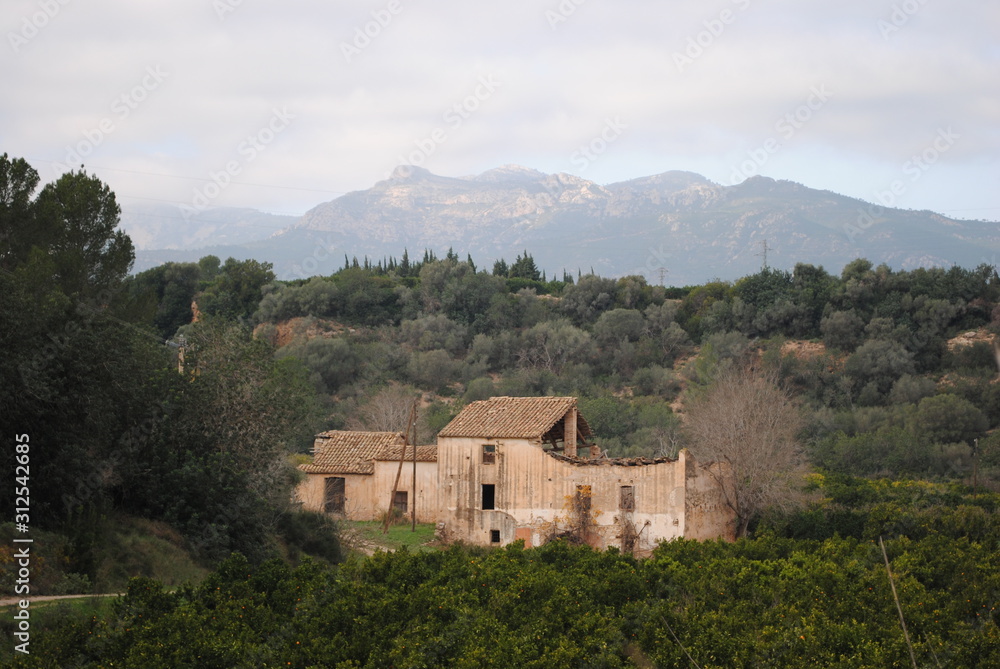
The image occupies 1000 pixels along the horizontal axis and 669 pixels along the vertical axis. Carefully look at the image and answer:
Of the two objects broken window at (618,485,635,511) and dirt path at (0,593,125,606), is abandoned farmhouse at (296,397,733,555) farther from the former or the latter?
dirt path at (0,593,125,606)

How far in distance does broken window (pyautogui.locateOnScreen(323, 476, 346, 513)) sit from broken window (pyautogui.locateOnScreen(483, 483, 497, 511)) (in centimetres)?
631

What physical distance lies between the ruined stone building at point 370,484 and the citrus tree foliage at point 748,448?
966 cm

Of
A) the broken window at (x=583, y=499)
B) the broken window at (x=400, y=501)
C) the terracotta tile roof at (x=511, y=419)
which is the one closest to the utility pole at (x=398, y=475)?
the broken window at (x=400, y=501)

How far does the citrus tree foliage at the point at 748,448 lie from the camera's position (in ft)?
105

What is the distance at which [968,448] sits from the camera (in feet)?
149

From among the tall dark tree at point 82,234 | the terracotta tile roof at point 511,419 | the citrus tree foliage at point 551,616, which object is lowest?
the citrus tree foliage at point 551,616

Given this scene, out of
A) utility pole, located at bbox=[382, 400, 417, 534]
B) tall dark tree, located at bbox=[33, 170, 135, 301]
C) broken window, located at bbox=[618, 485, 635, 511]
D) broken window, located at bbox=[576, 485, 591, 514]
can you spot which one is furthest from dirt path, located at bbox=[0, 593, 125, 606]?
utility pole, located at bbox=[382, 400, 417, 534]

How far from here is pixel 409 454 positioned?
35.7 m

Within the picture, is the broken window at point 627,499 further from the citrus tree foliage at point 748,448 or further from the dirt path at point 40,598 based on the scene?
the dirt path at point 40,598

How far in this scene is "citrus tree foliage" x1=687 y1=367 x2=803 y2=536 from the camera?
31.9 meters

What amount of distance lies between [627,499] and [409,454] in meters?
8.92

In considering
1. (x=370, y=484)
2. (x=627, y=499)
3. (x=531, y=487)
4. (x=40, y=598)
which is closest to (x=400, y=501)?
(x=370, y=484)

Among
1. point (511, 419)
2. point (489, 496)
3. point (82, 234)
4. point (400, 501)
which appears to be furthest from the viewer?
point (400, 501)

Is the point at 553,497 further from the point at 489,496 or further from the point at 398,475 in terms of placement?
the point at 398,475
